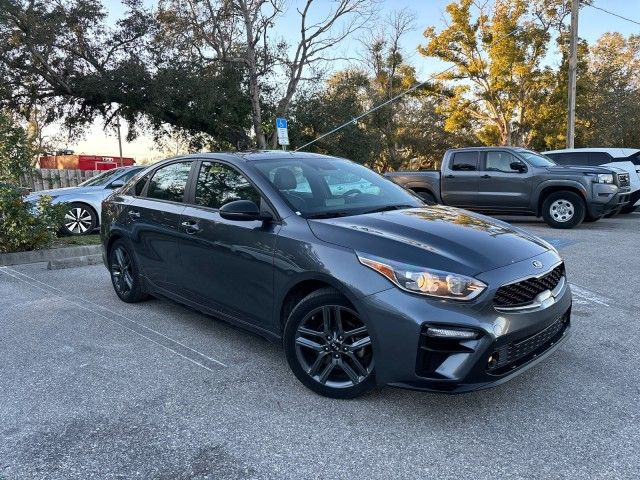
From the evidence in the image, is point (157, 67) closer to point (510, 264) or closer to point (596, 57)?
point (510, 264)

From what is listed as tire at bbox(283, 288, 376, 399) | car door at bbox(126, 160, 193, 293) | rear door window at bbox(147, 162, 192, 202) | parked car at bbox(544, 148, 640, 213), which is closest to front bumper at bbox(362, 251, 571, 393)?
tire at bbox(283, 288, 376, 399)

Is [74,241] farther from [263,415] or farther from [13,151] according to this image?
[263,415]

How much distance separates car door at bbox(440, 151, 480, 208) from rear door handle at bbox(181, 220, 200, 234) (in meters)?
9.04

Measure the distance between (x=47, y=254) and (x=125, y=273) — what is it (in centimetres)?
356

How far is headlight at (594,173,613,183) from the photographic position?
10.8 meters

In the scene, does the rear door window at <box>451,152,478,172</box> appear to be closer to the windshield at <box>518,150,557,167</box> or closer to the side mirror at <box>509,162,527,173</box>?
the side mirror at <box>509,162,527,173</box>

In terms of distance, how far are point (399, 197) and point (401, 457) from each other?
88.6 inches

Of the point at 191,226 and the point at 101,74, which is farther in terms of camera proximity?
the point at 101,74

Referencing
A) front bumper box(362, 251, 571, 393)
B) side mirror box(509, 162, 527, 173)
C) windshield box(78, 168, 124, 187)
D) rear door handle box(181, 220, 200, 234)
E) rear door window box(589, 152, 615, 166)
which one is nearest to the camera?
front bumper box(362, 251, 571, 393)

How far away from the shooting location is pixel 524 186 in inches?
449

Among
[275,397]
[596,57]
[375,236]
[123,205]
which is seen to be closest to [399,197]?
[375,236]

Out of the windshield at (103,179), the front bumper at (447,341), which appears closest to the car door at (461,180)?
the windshield at (103,179)

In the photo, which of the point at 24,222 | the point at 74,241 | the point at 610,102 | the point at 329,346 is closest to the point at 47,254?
the point at 24,222

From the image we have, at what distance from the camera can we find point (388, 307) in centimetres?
296
